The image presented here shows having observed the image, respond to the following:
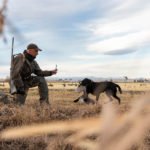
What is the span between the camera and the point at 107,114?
0.56 metres

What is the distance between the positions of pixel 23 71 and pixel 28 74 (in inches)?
5.4

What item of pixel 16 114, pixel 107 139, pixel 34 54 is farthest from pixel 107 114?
pixel 34 54

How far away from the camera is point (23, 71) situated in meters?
11.5

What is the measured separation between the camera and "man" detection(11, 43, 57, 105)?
35.9ft

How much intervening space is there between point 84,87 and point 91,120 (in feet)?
63.0

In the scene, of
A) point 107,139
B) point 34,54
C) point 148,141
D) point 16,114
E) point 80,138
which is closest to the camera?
point 107,139

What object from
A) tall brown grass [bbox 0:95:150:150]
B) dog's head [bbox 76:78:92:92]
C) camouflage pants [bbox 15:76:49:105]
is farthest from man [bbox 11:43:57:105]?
tall brown grass [bbox 0:95:150:150]

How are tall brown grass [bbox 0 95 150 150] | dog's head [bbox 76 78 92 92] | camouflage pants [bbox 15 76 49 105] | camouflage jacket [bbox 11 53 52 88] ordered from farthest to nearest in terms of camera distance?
dog's head [bbox 76 78 92 92] < camouflage pants [bbox 15 76 49 105] < camouflage jacket [bbox 11 53 52 88] < tall brown grass [bbox 0 95 150 150]

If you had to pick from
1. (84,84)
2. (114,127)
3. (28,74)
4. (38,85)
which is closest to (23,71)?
(28,74)

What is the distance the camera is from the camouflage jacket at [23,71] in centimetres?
1073

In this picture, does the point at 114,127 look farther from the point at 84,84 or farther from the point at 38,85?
the point at 84,84

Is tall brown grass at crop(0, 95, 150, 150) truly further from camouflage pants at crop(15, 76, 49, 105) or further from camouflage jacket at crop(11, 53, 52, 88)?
camouflage pants at crop(15, 76, 49, 105)

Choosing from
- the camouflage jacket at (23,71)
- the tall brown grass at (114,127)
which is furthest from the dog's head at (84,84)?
the tall brown grass at (114,127)

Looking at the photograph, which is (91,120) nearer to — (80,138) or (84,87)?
(80,138)
